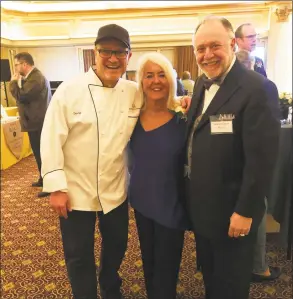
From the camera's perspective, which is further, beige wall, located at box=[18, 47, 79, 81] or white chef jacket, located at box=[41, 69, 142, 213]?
beige wall, located at box=[18, 47, 79, 81]

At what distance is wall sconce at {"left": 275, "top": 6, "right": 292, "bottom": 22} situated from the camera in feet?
23.4

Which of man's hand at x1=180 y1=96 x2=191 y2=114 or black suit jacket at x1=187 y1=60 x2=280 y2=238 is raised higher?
man's hand at x1=180 y1=96 x2=191 y2=114

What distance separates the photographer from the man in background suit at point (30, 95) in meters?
3.42

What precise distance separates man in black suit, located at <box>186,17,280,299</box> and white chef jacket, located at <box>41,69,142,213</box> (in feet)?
1.11

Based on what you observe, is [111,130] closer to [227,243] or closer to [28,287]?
[227,243]

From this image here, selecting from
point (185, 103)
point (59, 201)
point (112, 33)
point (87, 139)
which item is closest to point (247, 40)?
point (185, 103)

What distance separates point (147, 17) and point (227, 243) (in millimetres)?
7853

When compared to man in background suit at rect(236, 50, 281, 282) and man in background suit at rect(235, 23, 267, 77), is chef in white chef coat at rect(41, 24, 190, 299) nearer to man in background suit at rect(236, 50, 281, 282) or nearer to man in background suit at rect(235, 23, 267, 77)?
man in background suit at rect(236, 50, 281, 282)

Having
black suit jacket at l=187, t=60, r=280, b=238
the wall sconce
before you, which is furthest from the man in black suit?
the wall sconce

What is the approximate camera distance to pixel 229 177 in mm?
1164

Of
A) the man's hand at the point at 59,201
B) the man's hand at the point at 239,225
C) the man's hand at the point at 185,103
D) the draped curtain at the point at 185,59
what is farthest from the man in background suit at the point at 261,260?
the draped curtain at the point at 185,59

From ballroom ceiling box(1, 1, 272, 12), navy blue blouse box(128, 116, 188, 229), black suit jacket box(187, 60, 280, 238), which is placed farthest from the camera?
ballroom ceiling box(1, 1, 272, 12)

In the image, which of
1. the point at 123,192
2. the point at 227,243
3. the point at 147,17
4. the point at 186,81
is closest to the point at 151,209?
the point at 123,192

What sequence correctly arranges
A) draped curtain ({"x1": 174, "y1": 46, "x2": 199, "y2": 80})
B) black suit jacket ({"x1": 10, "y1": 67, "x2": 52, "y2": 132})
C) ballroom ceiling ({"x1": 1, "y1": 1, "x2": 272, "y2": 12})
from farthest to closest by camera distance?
draped curtain ({"x1": 174, "y1": 46, "x2": 199, "y2": 80}) < ballroom ceiling ({"x1": 1, "y1": 1, "x2": 272, "y2": 12}) < black suit jacket ({"x1": 10, "y1": 67, "x2": 52, "y2": 132})
